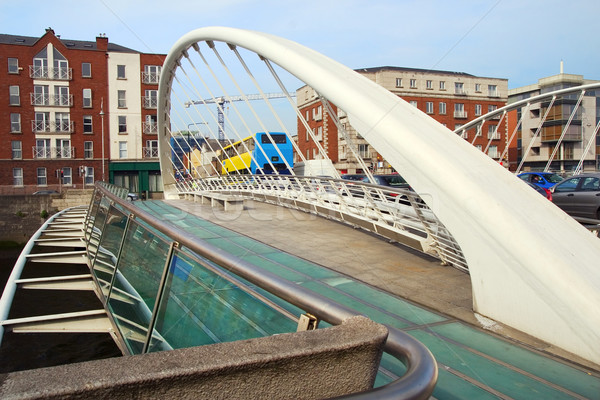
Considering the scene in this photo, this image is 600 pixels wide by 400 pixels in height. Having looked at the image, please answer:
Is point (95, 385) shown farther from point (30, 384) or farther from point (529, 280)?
point (529, 280)

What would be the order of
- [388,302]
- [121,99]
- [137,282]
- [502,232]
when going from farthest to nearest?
[121,99] → [388,302] → [502,232] → [137,282]

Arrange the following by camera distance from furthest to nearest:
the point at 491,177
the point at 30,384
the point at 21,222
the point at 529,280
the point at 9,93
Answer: the point at 9,93 → the point at 21,222 → the point at 491,177 → the point at 529,280 → the point at 30,384

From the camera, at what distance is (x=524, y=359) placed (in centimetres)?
378

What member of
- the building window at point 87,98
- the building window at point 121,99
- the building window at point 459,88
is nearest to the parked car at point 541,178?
the building window at point 459,88

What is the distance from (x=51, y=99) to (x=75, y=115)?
7.09 feet

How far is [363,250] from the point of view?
8.51 m

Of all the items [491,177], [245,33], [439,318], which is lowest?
[439,318]

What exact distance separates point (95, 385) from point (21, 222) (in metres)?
32.9

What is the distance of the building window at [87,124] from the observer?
132 ft

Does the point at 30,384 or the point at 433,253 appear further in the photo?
the point at 433,253

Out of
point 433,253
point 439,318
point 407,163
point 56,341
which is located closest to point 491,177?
point 407,163

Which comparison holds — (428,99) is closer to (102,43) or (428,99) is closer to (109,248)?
(102,43)

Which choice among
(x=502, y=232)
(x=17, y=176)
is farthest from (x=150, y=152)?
(x=502, y=232)

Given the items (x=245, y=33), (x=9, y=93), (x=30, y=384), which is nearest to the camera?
(x=30, y=384)
